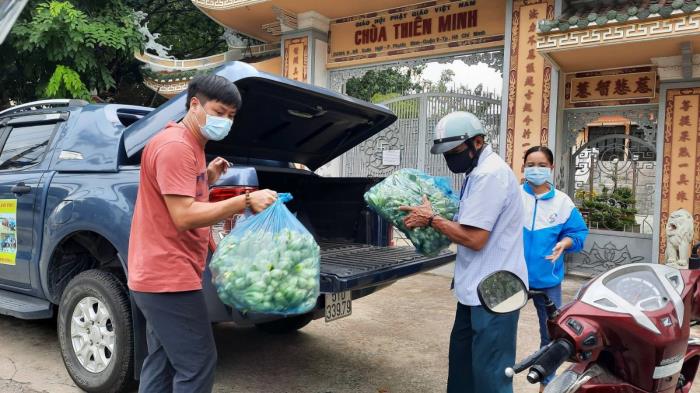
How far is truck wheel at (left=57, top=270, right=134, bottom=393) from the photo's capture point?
9.89ft

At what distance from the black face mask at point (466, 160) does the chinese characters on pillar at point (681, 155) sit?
5.74 metres

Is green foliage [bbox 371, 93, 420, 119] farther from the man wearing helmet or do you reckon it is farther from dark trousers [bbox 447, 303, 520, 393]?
dark trousers [bbox 447, 303, 520, 393]

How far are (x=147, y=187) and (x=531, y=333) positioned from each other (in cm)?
379

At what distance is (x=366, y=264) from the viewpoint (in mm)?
3270

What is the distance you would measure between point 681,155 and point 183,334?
6.91 meters

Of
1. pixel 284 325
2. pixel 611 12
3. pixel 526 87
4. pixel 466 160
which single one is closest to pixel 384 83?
pixel 526 87

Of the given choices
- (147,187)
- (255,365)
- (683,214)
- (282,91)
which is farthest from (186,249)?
(683,214)

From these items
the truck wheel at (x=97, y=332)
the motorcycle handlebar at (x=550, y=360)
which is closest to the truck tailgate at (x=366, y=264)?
the truck wheel at (x=97, y=332)

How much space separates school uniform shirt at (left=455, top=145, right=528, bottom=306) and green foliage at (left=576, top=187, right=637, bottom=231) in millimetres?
5843

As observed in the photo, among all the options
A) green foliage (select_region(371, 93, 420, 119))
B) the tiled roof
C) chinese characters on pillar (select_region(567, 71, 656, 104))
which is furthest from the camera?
green foliage (select_region(371, 93, 420, 119))

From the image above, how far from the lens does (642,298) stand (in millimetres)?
1516

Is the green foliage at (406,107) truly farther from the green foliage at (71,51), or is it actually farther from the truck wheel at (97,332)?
the truck wheel at (97,332)

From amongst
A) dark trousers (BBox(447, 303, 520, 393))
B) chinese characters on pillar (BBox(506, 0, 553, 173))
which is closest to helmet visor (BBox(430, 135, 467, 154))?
dark trousers (BBox(447, 303, 520, 393))

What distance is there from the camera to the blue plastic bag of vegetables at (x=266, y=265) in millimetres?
2182
